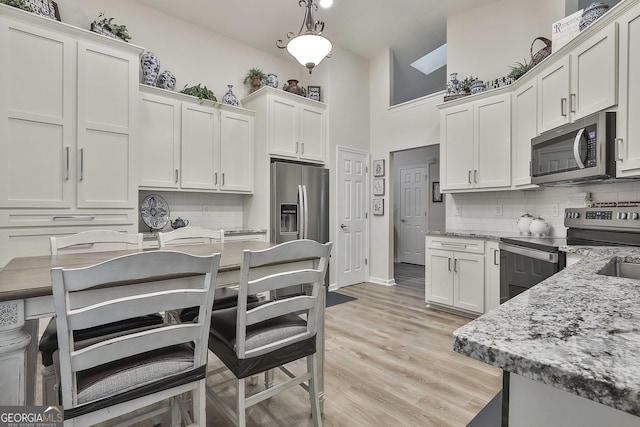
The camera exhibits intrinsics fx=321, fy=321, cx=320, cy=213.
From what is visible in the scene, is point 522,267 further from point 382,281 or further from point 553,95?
point 382,281

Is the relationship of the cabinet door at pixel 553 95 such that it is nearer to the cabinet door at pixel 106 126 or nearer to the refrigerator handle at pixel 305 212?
the refrigerator handle at pixel 305 212

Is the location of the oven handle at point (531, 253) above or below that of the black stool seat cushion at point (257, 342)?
above

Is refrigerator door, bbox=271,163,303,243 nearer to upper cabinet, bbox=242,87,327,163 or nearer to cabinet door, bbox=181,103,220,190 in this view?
upper cabinet, bbox=242,87,327,163

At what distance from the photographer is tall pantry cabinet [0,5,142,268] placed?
7.88 ft

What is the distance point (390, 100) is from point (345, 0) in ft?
5.24

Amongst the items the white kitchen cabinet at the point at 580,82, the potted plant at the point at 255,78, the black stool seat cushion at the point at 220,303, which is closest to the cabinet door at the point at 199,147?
the potted plant at the point at 255,78

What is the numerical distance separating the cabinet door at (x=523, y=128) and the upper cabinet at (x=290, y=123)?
2.32m

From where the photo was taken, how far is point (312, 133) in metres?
4.42

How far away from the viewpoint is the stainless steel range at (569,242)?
1932mm

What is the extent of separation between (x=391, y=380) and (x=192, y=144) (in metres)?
3.05

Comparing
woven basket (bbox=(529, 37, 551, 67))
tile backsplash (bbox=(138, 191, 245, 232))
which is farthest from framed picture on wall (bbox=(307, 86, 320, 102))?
woven basket (bbox=(529, 37, 551, 67))

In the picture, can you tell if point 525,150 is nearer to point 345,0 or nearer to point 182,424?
point 345,0

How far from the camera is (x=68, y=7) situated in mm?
3074

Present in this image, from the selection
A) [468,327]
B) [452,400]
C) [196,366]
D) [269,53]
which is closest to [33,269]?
[196,366]
